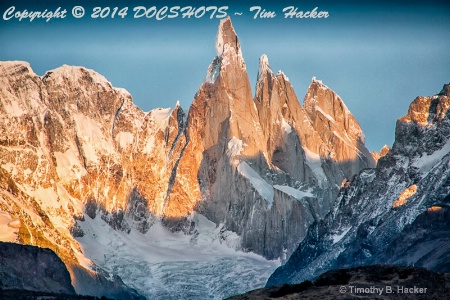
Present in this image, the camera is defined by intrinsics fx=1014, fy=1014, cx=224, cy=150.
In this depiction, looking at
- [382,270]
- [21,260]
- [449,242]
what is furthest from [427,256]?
[382,270]

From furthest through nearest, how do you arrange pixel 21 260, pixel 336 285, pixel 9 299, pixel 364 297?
pixel 21 260 → pixel 9 299 → pixel 336 285 → pixel 364 297

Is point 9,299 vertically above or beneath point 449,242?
beneath

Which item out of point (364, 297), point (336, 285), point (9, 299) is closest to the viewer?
point (364, 297)

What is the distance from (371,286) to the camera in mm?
88812

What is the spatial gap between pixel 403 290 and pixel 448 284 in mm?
4299

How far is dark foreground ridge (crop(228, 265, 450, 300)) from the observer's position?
87.1 meters

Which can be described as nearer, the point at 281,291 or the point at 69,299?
the point at 281,291

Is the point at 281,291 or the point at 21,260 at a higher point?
the point at 21,260

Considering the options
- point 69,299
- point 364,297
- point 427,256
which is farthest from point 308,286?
point 427,256

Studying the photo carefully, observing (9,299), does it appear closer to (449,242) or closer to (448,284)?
(448,284)

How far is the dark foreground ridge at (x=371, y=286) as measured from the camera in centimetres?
8706

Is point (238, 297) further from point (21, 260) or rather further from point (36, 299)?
point (21, 260)

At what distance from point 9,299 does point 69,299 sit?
604cm

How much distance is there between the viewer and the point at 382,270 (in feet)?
307
